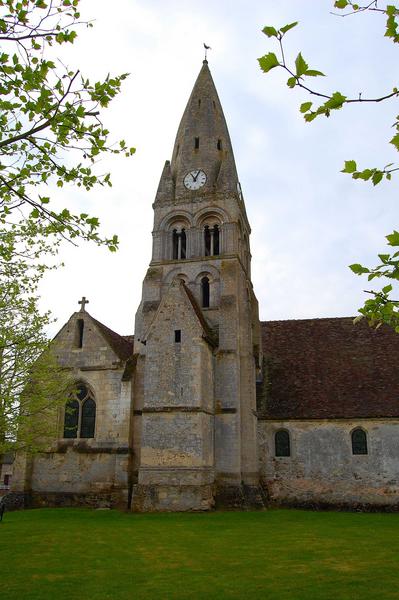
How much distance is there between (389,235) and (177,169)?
27.8m

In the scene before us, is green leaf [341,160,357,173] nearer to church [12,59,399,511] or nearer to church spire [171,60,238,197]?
church [12,59,399,511]

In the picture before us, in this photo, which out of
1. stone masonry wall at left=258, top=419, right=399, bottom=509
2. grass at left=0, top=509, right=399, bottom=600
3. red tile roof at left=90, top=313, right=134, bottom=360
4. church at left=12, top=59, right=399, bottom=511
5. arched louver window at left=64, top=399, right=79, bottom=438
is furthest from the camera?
red tile roof at left=90, top=313, right=134, bottom=360

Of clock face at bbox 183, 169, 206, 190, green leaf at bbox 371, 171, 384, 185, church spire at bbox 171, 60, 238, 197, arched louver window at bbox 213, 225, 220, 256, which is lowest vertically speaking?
green leaf at bbox 371, 171, 384, 185

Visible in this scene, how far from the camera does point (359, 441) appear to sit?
25.4 meters

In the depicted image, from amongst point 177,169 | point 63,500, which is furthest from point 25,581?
point 177,169

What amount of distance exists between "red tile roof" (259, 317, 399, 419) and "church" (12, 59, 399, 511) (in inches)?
3.1

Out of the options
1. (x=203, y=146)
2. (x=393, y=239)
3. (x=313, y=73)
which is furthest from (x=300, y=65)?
(x=203, y=146)

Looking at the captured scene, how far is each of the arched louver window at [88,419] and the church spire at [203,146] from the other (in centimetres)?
1258

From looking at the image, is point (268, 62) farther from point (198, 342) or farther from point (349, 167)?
point (198, 342)

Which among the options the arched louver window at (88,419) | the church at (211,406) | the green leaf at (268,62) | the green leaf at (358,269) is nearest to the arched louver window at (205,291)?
the church at (211,406)

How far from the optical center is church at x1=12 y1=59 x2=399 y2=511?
77.4ft

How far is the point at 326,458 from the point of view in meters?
25.6

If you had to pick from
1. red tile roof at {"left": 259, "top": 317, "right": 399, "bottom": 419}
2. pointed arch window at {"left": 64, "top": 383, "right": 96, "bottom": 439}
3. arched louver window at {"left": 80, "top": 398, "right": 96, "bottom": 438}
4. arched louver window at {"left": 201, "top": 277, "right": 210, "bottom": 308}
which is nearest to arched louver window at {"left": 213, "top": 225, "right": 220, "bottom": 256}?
arched louver window at {"left": 201, "top": 277, "right": 210, "bottom": 308}

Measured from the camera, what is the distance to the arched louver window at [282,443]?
2628 cm
